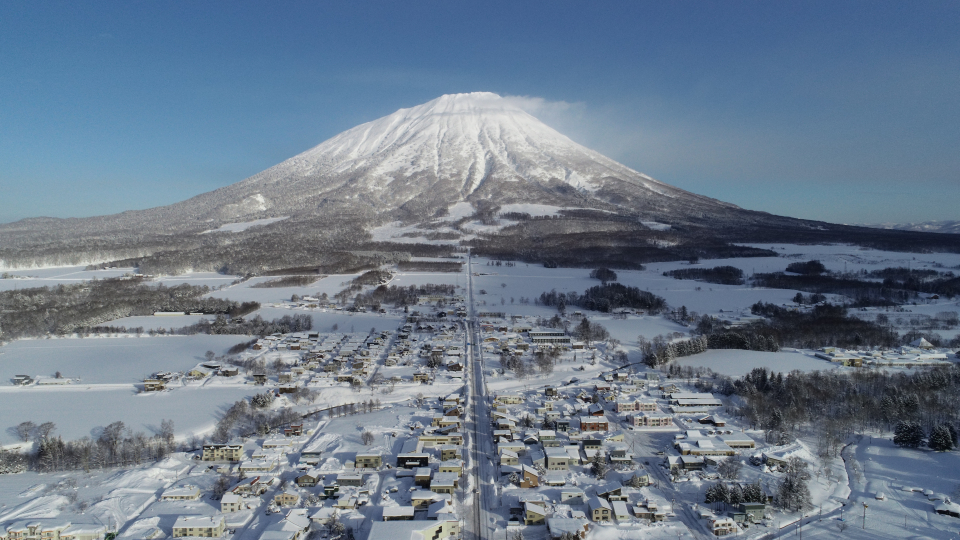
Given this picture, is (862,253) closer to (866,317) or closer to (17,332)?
(866,317)

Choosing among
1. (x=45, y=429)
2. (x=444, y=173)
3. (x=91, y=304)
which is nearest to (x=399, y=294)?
(x=91, y=304)

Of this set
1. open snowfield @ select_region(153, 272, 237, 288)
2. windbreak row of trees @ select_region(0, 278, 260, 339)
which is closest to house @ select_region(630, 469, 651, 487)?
windbreak row of trees @ select_region(0, 278, 260, 339)

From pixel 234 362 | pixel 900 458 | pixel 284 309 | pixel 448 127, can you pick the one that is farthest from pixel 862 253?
pixel 448 127

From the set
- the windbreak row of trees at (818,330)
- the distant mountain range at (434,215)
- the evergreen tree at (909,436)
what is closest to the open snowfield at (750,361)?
the windbreak row of trees at (818,330)

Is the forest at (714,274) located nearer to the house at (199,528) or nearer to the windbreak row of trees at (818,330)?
the windbreak row of trees at (818,330)

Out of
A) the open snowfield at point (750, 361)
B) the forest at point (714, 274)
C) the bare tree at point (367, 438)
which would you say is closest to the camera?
the bare tree at point (367, 438)

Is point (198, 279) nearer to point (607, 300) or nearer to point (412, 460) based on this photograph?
point (607, 300)

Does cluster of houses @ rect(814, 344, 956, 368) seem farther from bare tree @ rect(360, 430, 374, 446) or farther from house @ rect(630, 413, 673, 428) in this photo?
bare tree @ rect(360, 430, 374, 446)
